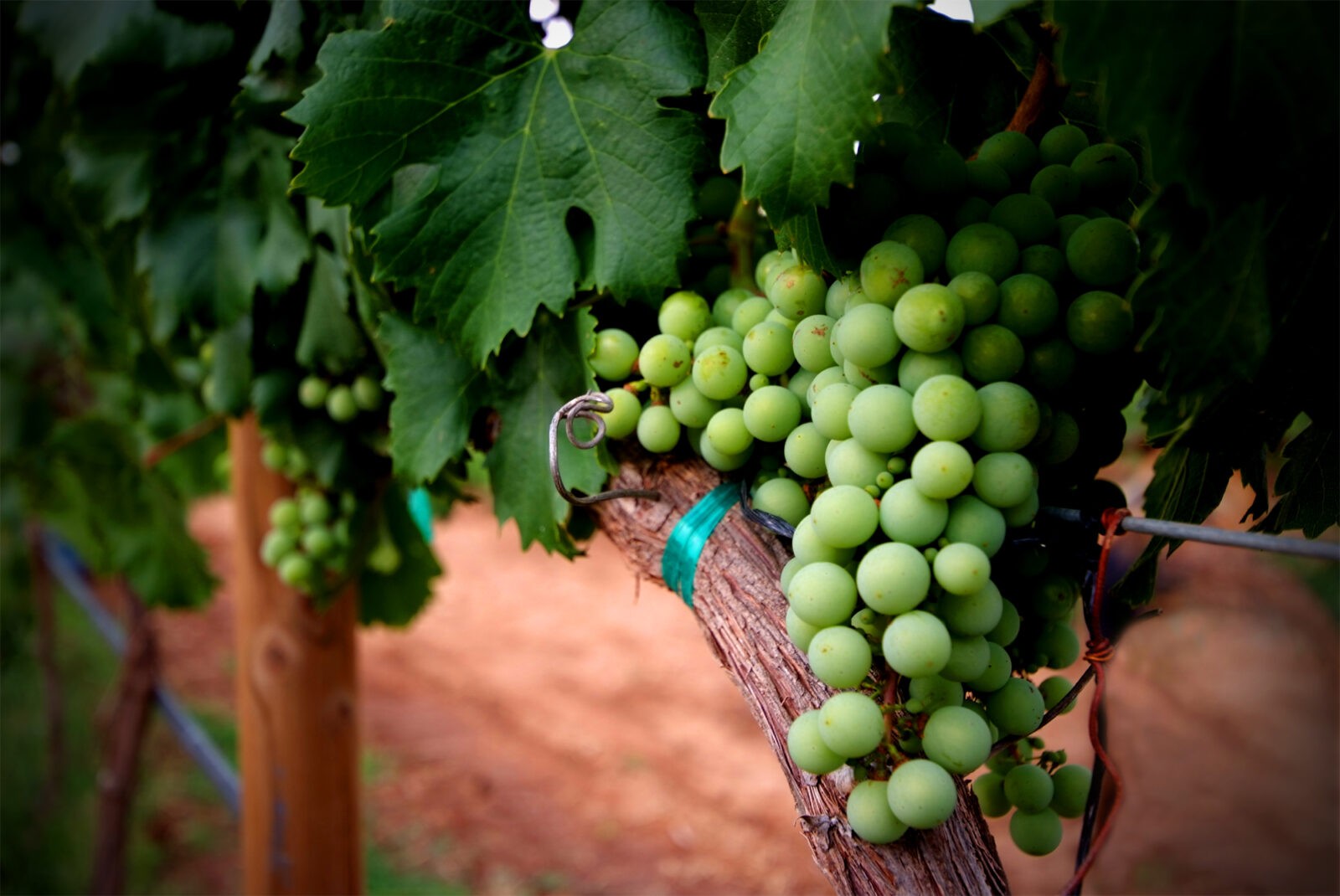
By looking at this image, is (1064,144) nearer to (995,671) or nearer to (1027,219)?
(1027,219)

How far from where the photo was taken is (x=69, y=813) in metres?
3.68

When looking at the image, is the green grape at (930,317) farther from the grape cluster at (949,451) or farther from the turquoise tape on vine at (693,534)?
the turquoise tape on vine at (693,534)

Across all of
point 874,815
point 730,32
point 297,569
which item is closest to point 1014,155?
point 730,32

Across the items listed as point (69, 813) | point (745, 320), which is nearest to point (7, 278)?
point (745, 320)

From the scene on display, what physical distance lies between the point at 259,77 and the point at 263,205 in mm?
205

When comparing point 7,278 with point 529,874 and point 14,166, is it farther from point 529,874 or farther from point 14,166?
point 529,874

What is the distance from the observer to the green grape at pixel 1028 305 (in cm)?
60

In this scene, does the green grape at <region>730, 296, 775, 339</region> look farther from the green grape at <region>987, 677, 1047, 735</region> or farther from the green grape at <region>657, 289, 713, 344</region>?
the green grape at <region>987, 677, 1047, 735</region>

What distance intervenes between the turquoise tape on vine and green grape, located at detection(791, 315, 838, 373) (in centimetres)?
14

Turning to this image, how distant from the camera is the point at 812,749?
58 cm

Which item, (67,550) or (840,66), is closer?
(840,66)

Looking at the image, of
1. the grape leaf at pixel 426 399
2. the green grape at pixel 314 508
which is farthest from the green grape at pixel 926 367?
the green grape at pixel 314 508

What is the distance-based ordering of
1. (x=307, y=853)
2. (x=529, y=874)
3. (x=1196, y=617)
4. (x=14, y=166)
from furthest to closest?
1. (x=1196, y=617)
2. (x=529, y=874)
3. (x=14, y=166)
4. (x=307, y=853)

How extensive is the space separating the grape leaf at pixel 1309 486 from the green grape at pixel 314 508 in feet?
3.96
